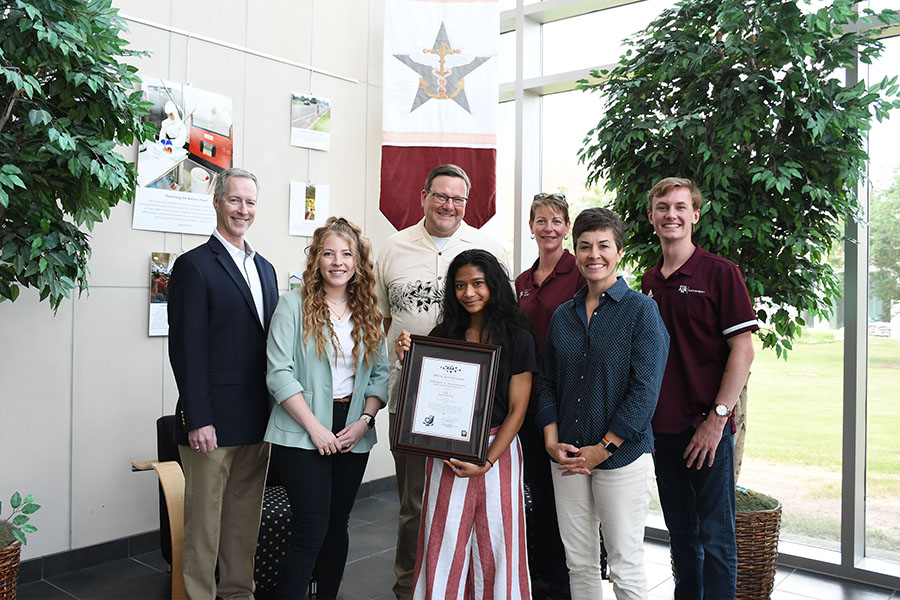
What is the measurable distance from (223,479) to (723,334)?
6.39 feet

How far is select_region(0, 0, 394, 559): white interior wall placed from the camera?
10.8 ft

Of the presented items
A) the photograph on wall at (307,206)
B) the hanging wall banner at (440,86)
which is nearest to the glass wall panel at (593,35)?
the hanging wall banner at (440,86)

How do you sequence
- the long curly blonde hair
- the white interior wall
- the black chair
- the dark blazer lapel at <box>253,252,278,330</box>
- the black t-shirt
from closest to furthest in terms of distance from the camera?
the black t-shirt < the long curly blonde hair < the dark blazer lapel at <box>253,252,278,330</box> < the black chair < the white interior wall

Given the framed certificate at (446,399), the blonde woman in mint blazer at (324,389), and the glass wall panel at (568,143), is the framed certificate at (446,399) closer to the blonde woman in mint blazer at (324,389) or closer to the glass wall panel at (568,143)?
the blonde woman in mint blazer at (324,389)

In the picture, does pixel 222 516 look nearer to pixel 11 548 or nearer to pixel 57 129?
pixel 11 548

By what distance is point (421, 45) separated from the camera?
14.6 feet

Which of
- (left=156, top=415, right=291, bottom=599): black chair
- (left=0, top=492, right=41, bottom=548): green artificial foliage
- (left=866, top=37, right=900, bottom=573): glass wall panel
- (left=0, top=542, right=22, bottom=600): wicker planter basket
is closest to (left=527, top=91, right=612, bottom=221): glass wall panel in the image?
(left=866, top=37, right=900, bottom=573): glass wall panel

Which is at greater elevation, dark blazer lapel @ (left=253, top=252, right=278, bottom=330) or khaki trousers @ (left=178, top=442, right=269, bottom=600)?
dark blazer lapel @ (left=253, top=252, right=278, bottom=330)

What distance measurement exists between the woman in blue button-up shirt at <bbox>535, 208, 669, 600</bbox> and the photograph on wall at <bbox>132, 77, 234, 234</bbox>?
236cm

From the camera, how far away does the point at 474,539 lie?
238 centimetres

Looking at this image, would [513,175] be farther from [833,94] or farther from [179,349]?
[179,349]

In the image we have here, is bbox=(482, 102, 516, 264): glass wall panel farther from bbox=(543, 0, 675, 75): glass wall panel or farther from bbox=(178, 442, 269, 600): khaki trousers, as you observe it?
bbox=(178, 442, 269, 600): khaki trousers

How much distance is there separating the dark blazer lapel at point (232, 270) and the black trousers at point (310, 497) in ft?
1.69

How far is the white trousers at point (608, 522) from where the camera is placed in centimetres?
224
